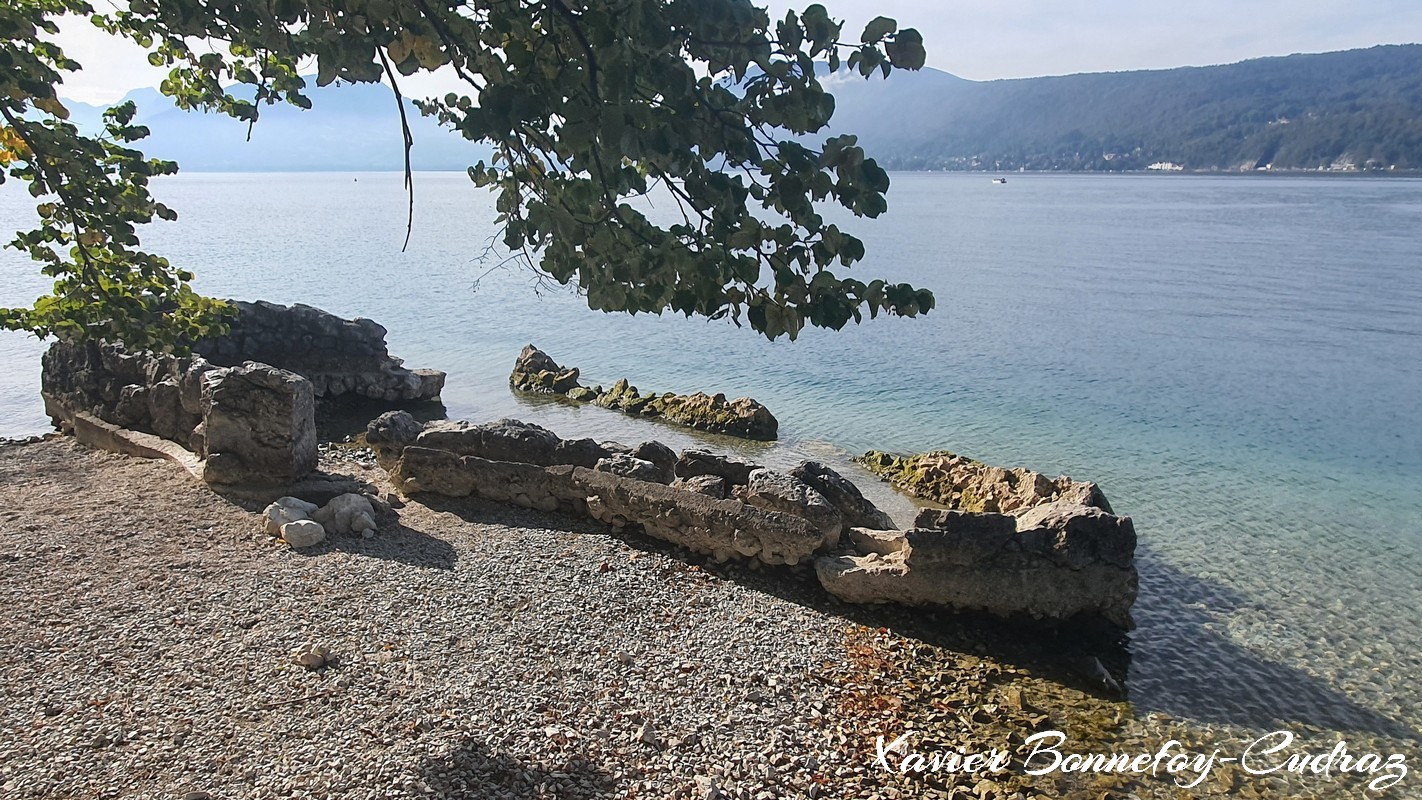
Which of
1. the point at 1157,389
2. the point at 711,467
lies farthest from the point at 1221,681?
the point at 1157,389

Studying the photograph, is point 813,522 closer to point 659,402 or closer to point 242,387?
point 242,387

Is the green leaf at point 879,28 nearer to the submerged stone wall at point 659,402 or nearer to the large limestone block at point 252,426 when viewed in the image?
the large limestone block at point 252,426

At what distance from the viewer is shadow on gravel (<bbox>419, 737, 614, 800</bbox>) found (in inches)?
253

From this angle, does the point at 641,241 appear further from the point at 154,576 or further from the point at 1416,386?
the point at 1416,386

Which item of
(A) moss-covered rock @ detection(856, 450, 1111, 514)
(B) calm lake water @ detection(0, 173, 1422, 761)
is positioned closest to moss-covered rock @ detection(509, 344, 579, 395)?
(B) calm lake water @ detection(0, 173, 1422, 761)

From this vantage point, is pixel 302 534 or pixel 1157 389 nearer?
pixel 302 534

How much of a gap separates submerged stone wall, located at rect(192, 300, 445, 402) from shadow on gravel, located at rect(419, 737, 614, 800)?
1511cm

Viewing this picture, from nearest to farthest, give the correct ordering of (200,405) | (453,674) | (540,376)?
(453,674), (200,405), (540,376)

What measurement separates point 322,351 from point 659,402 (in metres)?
8.01

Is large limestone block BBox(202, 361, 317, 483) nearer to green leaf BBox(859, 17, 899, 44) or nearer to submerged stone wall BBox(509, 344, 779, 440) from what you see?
submerged stone wall BBox(509, 344, 779, 440)

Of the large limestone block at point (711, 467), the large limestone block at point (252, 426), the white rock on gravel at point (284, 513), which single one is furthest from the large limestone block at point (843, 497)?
the large limestone block at point (252, 426)

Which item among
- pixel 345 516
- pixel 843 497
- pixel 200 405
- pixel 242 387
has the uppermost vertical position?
pixel 242 387

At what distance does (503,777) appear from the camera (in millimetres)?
6602

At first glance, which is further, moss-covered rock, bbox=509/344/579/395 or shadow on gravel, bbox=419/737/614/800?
moss-covered rock, bbox=509/344/579/395
